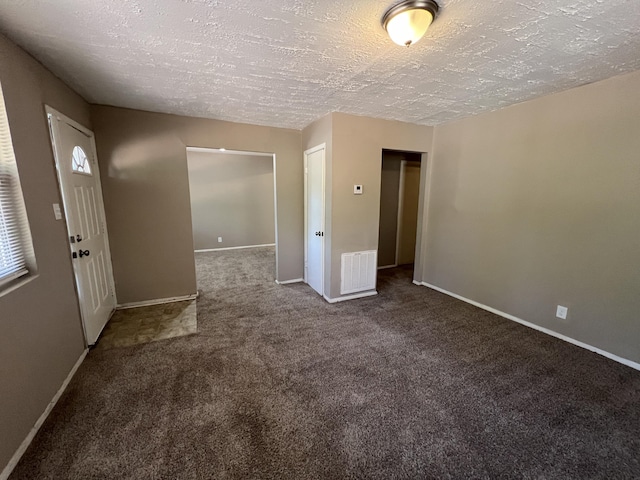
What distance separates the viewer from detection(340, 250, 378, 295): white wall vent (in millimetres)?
3395

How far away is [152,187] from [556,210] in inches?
176

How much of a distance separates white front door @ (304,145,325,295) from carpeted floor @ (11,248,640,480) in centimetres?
104

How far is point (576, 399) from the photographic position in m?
1.81

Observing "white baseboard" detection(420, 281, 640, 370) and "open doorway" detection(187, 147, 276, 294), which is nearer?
"white baseboard" detection(420, 281, 640, 370)

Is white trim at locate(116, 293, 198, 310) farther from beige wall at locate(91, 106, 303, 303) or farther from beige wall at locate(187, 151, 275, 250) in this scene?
beige wall at locate(187, 151, 275, 250)

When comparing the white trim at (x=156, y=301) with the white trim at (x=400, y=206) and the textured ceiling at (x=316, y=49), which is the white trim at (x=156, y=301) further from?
the white trim at (x=400, y=206)

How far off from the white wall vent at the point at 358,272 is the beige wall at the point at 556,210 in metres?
1.18

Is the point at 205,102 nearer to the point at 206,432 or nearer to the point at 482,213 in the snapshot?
the point at 206,432

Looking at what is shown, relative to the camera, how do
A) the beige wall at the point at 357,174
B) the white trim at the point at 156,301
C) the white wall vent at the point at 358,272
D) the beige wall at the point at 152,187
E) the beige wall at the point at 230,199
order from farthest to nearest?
1. the beige wall at the point at 230,199
2. the white wall vent at the point at 358,272
3. the white trim at the point at 156,301
4. the beige wall at the point at 357,174
5. the beige wall at the point at 152,187

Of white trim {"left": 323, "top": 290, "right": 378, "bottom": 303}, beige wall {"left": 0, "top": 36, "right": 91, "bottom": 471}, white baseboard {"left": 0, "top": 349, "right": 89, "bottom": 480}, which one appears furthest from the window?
white trim {"left": 323, "top": 290, "right": 378, "bottom": 303}

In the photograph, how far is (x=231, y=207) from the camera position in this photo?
6.51 m

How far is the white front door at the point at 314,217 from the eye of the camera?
11.3ft

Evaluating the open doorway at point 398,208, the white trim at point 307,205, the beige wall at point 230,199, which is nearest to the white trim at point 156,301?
the white trim at point 307,205

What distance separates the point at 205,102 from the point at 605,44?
3216 millimetres
